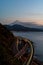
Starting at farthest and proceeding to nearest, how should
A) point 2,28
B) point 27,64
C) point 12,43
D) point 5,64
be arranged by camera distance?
point 2,28
point 12,43
point 5,64
point 27,64

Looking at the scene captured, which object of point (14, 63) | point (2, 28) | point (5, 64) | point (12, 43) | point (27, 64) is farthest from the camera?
point (2, 28)

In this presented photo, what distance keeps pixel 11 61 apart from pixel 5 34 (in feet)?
11.1

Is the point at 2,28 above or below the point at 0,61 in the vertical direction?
above

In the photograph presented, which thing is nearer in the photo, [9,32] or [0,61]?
[0,61]

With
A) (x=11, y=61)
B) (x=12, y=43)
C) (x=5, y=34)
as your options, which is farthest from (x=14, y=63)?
(x=5, y=34)

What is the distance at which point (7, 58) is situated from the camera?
5.21 m

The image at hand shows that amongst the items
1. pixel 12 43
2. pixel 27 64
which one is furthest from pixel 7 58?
pixel 12 43

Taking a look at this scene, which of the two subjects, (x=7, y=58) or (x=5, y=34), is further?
(x=5, y=34)

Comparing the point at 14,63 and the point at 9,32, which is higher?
the point at 9,32

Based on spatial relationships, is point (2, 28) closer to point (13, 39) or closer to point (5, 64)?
point (13, 39)

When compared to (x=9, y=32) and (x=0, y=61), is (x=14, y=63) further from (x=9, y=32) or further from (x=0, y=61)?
(x=9, y=32)

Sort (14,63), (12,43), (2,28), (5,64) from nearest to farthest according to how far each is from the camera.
A: (5,64), (14,63), (12,43), (2,28)

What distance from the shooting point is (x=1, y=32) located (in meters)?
8.36

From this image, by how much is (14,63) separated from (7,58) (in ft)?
0.79
